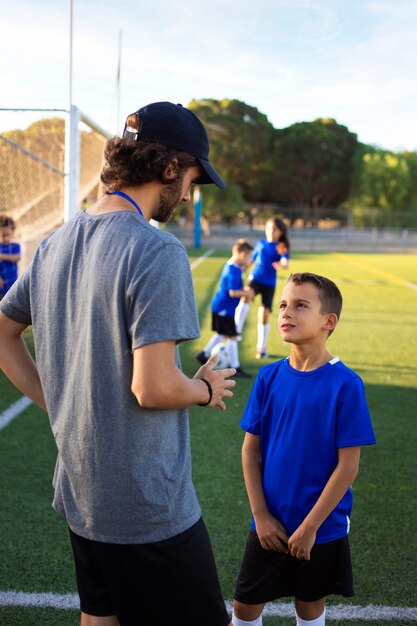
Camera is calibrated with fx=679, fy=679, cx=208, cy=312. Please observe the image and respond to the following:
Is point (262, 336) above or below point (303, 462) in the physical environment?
below

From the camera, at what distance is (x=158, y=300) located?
1534 mm

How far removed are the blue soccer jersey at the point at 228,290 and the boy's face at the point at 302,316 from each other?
5397 mm

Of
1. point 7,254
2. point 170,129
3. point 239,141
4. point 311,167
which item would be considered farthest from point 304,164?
point 170,129

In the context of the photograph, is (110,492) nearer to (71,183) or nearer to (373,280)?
(71,183)

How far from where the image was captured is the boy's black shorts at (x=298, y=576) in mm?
2344

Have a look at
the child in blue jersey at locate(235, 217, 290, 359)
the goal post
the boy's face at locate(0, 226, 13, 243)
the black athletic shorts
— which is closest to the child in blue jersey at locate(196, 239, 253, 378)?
the child in blue jersey at locate(235, 217, 290, 359)

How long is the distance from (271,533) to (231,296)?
5.57 meters

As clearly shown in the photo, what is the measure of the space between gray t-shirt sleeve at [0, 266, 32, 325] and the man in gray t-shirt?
2cm

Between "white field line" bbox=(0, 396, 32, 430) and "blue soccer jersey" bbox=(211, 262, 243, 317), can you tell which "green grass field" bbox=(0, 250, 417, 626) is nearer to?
"white field line" bbox=(0, 396, 32, 430)

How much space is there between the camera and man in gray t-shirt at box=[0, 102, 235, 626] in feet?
5.12

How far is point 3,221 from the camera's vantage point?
27.3ft

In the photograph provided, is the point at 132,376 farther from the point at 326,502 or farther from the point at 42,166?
the point at 42,166

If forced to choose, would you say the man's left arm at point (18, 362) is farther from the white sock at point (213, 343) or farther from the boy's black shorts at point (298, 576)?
the white sock at point (213, 343)

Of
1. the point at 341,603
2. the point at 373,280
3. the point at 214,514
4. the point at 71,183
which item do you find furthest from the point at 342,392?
the point at 373,280
